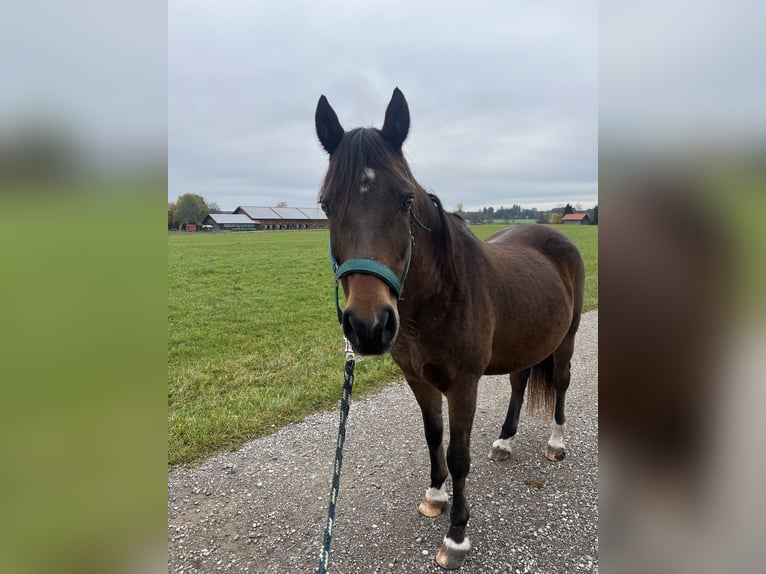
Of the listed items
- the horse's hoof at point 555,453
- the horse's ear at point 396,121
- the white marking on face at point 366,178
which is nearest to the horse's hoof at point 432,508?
the horse's hoof at point 555,453

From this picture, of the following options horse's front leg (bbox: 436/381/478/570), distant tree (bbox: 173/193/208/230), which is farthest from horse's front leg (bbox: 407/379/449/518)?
distant tree (bbox: 173/193/208/230)

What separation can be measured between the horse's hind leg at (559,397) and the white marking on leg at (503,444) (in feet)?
1.28

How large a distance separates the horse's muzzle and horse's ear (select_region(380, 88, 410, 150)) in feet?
3.43

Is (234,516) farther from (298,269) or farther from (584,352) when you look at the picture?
(298,269)

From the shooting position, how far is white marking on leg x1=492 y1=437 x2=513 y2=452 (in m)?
3.71

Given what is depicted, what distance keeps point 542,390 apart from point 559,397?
0.19m

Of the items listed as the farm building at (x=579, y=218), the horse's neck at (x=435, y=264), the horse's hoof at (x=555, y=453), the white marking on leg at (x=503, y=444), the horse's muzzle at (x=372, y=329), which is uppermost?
the farm building at (x=579, y=218)

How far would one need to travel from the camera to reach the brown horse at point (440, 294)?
1.76m

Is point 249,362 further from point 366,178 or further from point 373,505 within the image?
point 366,178

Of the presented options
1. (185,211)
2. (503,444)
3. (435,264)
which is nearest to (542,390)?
(503,444)

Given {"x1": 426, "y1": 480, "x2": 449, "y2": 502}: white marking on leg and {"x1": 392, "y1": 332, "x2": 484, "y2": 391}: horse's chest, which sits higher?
{"x1": 392, "y1": 332, "x2": 484, "y2": 391}: horse's chest

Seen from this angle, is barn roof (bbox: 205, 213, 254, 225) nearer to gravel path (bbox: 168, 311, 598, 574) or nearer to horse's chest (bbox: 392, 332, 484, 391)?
gravel path (bbox: 168, 311, 598, 574)

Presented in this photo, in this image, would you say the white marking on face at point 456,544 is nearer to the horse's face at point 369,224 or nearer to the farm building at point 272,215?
the horse's face at point 369,224
